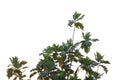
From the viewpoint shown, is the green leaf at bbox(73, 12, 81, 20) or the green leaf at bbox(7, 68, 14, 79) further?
the green leaf at bbox(7, 68, 14, 79)

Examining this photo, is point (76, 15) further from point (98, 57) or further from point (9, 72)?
point (9, 72)

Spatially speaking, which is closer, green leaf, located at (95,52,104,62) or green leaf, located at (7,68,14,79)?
green leaf, located at (95,52,104,62)

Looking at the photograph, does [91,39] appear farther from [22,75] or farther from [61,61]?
[22,75]

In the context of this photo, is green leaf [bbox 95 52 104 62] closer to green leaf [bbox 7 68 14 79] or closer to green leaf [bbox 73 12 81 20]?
green leaf [bbox 73 12 81 20]

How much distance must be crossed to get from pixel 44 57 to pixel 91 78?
126 cm

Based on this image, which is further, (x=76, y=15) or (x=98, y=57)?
(x=76, y=15)

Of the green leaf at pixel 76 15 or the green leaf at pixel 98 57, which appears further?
the green leaf at pixel 76 15

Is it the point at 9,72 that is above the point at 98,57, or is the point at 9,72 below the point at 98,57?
above

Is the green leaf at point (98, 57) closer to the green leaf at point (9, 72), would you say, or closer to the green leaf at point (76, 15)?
the green leaf at point (76, 15)

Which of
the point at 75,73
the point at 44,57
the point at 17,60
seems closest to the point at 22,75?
the point at 17,60

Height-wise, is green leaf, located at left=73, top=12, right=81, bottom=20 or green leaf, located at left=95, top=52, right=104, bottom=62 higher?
green leaf, located at left=73, top=12, right=81, bottom=20

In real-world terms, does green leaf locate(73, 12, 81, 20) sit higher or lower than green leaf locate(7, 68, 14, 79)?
higher

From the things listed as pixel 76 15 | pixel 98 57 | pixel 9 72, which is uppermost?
pixel 76 15

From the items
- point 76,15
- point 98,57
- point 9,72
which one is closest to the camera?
point 98,57
